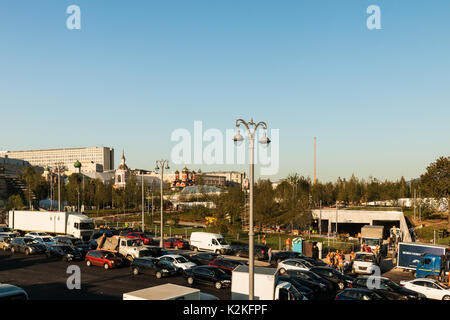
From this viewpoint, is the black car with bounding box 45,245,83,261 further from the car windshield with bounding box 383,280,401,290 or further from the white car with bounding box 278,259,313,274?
the car windshield with bounding box 383,280,401,290

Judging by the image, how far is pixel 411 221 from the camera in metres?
69.2

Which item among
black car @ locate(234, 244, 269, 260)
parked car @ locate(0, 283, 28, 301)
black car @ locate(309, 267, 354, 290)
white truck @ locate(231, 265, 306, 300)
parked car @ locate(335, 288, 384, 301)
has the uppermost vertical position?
parked car @ locate(0, 283, 28, 301)

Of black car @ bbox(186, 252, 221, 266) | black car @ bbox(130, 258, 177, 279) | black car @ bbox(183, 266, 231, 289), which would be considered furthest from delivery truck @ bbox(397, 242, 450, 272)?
Result: black car @ bbox(130, 258, 177, 279)

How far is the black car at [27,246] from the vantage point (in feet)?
114

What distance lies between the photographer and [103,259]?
2872 centimetres

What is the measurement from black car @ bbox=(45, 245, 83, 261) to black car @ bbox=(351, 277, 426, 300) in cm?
2313

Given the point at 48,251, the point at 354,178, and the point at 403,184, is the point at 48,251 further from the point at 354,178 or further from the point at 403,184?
the point at 403,184

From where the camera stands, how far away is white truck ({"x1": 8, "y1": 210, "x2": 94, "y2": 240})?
147ft

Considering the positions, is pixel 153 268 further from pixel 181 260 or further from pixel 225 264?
pixel 225 264

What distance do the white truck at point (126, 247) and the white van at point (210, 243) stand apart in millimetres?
6908

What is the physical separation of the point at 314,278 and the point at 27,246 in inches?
1102

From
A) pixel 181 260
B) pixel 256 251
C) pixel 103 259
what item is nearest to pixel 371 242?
pixel 256 251
